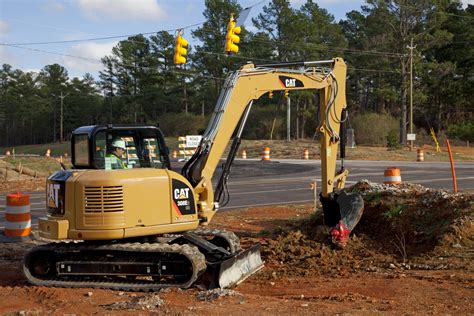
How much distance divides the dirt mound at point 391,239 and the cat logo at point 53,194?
3.58m

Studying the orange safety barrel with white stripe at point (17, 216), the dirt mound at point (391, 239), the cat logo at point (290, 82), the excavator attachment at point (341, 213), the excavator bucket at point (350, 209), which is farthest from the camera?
the orange safety barrel with white stripe at point (17, 216)

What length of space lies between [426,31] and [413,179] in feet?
122

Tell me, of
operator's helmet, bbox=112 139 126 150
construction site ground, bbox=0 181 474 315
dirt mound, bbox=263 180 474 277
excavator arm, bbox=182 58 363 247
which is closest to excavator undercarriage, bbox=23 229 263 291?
construction site ground, bbox=0 181 474 315

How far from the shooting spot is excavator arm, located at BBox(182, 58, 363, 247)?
376 inches

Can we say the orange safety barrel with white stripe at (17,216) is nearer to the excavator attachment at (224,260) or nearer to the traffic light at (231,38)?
the excavator attachment at (224,260)

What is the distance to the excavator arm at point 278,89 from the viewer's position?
9.56 meters

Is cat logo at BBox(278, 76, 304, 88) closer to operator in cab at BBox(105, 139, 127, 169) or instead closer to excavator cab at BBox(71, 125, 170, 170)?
excavator cab at BBox(71, 125, 170, 170)

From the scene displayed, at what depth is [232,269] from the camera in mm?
8758

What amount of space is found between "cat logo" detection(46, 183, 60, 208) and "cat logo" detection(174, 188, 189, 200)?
5.42ft

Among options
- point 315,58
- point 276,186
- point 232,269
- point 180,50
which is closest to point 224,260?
point 232,269

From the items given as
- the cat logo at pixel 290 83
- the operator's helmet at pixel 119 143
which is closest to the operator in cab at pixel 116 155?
the operator's helmet at pixel 119 143

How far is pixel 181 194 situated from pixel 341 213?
12.6 feet

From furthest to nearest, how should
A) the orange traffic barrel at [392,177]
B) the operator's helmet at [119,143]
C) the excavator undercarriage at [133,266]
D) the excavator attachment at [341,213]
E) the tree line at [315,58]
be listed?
1. the tree line at [315,58]
2. the orange traffic barrel at [392,177]
3. the excavator attachment at [341,213]
4. the operator's helmet at [119,143]
5. the excavator undercarriage at [133,266]

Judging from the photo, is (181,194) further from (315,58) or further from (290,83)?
(315,58)
